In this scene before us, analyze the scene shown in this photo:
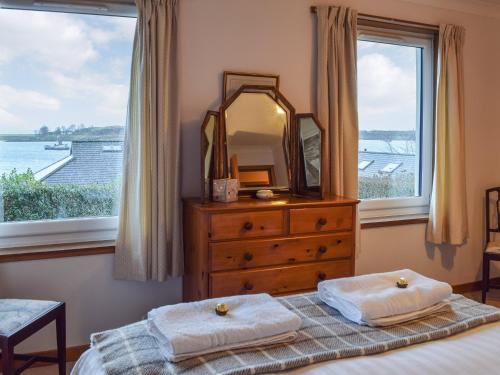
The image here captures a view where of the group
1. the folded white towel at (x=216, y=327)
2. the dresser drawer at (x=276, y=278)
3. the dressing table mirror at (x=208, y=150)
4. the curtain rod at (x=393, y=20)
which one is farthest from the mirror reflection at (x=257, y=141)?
the folded white towel at (x=216, y=327)

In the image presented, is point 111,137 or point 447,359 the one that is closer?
point 447,359

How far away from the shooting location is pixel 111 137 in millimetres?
2812

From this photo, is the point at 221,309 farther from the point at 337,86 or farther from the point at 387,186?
the point at 387,186

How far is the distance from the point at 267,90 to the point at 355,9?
95 centimetres

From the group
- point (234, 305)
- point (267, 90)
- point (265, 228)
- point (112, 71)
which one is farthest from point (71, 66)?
point (234, 305)

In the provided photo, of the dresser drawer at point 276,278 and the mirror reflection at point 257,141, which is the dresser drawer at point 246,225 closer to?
the dresser drawer at point 276,278

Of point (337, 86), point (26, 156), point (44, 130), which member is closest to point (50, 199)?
point (26, 156)

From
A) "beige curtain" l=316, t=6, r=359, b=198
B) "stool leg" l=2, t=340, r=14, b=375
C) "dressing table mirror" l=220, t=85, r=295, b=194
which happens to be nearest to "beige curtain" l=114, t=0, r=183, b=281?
"dressing table mirror" l=220, t=85, r=295, b=194

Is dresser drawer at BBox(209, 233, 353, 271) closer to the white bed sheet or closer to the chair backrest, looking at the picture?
the white bed sheet

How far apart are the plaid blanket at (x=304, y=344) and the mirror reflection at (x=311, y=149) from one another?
1.31 metres

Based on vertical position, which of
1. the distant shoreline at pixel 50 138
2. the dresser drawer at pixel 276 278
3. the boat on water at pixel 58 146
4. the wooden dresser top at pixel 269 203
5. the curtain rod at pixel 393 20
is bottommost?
the dresser drawer at pixel 276 278

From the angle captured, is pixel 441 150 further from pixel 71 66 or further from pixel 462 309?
pixel 71 66

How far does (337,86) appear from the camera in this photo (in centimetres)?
317

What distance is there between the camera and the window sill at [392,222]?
11.4ft
